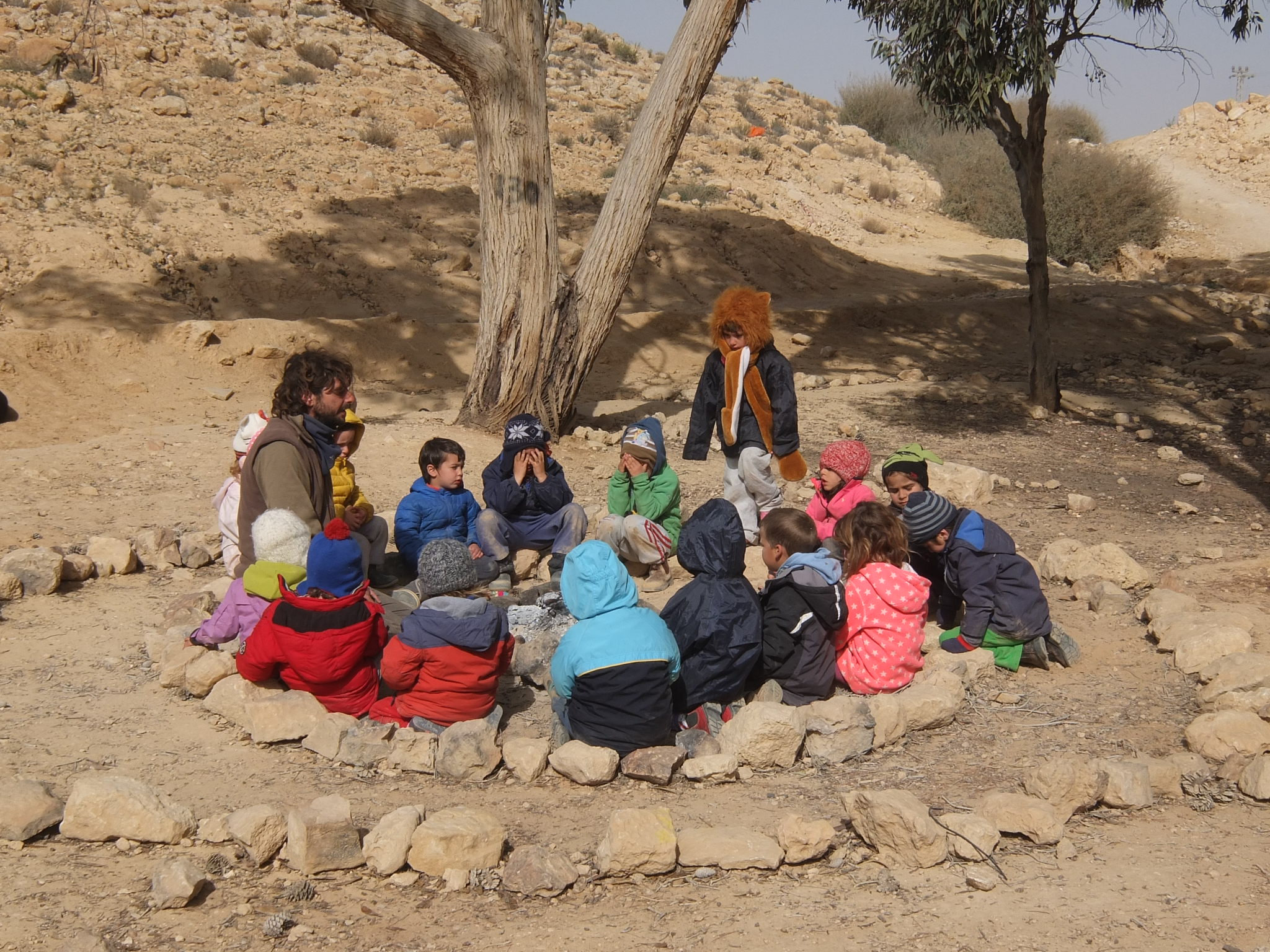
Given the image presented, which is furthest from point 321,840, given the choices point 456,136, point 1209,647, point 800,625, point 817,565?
point 456,136

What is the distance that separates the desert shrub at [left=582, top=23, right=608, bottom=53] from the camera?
29141mm

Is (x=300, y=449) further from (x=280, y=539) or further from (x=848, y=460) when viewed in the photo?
(x=848, y=460)

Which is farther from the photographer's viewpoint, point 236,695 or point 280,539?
point 280,539

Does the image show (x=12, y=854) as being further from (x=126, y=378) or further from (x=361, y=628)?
(x=126, y=378)

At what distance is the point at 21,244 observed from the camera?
1303 cm

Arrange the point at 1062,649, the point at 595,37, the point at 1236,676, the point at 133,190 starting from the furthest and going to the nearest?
the point at 595,37
the point at 133,190
the point at 1062,649
the point at 1236,676

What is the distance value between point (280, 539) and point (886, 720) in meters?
2.56

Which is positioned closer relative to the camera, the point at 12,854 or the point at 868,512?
the point at 12,854

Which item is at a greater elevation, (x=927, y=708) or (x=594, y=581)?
(x=594, y=581)

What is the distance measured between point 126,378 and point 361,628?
7.32 m

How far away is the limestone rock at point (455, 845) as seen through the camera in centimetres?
324

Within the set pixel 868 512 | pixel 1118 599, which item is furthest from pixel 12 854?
pixel 1118 599

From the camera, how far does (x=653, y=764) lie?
385 cm

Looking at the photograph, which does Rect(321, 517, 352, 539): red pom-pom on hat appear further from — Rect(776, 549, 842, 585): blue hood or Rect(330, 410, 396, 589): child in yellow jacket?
Rect(776, 549, 842, 585): blue hood
